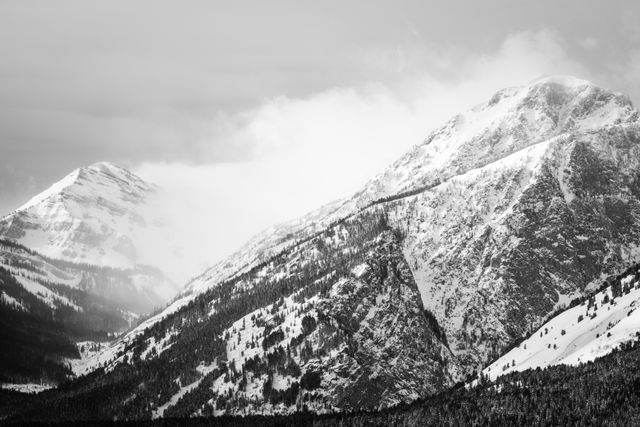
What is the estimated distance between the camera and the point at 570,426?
197250mm

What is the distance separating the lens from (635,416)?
192m

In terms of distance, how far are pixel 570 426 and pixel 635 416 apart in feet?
56.6
